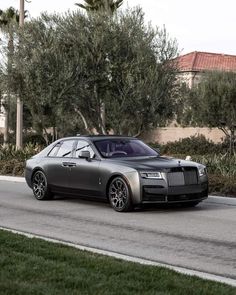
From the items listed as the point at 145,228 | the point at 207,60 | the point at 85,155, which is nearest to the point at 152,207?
the point at 85,155

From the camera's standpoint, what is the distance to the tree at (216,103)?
99.4 feet

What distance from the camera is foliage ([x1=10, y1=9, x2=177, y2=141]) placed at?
1939 cm

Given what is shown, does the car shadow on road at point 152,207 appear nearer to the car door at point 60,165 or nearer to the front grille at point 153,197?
the car door at point 60,165

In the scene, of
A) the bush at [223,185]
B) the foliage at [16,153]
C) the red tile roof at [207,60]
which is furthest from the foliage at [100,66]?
the red tile roof at [207,60]

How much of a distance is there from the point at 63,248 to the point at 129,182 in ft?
13.7

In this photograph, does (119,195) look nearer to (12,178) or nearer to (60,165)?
(60,165)

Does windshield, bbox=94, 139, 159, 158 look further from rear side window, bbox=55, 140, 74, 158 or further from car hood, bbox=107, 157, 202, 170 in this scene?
rear side window, bbox=55, 140, 74, 158

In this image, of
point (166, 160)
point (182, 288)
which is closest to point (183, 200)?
point (166, 160)

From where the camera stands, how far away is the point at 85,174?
12.7 m

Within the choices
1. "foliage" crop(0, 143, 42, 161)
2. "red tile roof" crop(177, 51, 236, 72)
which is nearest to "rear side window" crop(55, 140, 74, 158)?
"foliage" crop(0, 143, 42, 161)

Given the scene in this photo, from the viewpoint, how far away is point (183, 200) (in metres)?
12.0

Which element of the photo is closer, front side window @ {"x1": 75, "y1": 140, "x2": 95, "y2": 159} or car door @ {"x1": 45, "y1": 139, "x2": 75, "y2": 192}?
front side window @ {"x1": 75, "y1": 140, "x2": 95, "y2": 159}

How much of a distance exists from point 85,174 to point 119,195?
1059 millimetres

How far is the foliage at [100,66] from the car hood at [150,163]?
284 inches
